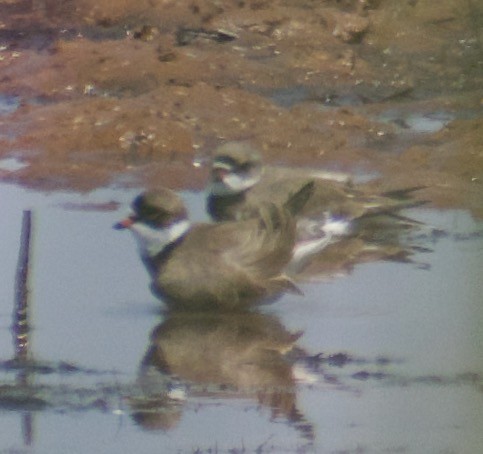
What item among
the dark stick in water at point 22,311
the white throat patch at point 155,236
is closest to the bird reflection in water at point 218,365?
the white throat patch at point 155,236

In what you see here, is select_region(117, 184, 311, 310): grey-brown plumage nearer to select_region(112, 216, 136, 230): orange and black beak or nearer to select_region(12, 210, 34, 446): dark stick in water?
select_region(112, 216, 136, 230): orange and black beak

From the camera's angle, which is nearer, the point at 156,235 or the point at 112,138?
the point at 156,235

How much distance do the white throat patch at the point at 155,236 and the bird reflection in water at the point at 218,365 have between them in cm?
34

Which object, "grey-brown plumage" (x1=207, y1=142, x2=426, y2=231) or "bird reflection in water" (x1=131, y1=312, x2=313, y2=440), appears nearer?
"bird reflection in water" (x1=131, y1=312, x2=313, y2=440)

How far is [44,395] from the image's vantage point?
23.9ft

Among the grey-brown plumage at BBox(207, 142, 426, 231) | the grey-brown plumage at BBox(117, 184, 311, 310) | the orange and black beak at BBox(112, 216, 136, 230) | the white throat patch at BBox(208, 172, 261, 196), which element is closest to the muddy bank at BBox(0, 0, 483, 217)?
the grey-brown plumage at BBox(207, 142, 426, 231)

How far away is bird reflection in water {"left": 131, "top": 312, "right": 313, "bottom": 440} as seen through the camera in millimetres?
7164

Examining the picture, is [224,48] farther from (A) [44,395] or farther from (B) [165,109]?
(A) [44,395]

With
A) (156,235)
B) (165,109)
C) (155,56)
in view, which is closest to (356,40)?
(155,56)

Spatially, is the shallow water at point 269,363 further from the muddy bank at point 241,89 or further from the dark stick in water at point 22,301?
the muddy bank at point 241,89

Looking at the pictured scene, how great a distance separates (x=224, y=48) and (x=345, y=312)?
20.9ft

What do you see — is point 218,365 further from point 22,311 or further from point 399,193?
point 399,193

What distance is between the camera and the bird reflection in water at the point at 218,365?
23.5 ft

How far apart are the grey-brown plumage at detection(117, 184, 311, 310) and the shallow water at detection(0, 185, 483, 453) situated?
12 centimetres
